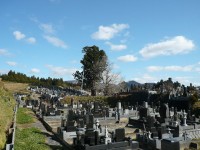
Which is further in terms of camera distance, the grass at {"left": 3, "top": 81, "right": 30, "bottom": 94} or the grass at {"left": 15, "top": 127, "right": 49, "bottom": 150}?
the grass at {"left": 3, "top": 81, "right": 30, "bottom": 94}

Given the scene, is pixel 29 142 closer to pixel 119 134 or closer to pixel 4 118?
pixel 119 134

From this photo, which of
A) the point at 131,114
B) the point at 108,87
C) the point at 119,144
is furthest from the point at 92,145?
the point at 108,87

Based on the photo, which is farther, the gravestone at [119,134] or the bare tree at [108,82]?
the bare tree at [108,82]

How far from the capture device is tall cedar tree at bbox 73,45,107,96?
53938 millimetres

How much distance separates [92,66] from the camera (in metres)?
54.3

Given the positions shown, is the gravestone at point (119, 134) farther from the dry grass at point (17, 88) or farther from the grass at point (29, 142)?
the dry grass at point (17, 88)

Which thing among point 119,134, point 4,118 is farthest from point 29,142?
point 4,118

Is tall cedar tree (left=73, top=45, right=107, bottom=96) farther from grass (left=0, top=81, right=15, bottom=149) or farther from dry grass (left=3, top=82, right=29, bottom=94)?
grass (left=0, top=81, right=15, bottom=149)

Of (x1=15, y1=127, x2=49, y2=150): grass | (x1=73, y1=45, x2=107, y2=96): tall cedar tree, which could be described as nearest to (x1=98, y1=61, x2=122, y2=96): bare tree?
(x1=73, y1=45, x2=107, y2=96): tall cedar tree

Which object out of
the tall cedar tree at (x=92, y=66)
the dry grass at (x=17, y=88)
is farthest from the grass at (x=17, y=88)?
the tall cedar tree at (x=92, y=66)

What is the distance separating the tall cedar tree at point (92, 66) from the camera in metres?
53.9

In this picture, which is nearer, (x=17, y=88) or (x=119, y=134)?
(x=119, y=134)

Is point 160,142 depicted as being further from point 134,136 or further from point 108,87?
point 108,87

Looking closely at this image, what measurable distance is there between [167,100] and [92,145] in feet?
77.0
